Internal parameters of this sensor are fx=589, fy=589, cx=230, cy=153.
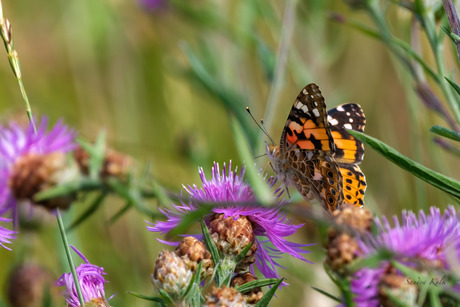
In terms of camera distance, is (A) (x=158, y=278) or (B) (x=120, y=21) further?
(B) (x=120, y=21)

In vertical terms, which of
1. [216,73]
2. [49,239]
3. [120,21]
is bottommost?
[49,239]

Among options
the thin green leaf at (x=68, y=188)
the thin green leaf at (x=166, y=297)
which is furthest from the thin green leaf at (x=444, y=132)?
the thin green leaf at (x=68, y=188)

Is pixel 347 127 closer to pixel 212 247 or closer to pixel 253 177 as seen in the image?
pixel 212 247

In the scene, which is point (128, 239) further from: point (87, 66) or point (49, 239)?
point (87, 66)

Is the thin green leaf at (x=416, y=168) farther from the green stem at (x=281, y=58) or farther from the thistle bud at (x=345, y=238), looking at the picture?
A: the green stem at (x=281, y=58)

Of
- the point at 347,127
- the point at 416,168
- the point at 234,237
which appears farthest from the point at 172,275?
the point at 347,127

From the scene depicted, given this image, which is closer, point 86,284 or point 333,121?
point 86,284

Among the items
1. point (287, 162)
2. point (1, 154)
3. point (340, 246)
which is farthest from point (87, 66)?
point (340, 246)
